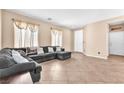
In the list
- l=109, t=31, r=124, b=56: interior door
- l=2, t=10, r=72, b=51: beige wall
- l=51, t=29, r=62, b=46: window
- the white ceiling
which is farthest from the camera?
l=109, t=31, r=124, b=56: interior door

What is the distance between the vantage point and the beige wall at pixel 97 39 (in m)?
5.89

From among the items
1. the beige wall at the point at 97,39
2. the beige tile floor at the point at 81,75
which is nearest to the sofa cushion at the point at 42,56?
the beige tile floor at the point at 81,75

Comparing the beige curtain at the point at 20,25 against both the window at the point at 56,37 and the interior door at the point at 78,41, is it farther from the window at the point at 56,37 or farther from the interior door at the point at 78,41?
the interior door at the point at 78,41

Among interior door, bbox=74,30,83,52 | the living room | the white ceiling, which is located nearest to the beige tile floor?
the living room

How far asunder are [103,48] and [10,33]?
5368 mm

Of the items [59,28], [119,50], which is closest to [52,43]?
[59,28]

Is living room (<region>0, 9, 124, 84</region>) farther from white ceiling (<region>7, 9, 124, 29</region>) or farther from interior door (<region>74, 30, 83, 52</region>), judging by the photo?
interior door (<region>74, 30, 83, 52</region>)

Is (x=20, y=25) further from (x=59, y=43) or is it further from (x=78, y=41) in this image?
(x=78, y=41)

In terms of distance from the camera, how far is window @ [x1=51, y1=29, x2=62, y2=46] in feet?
23.0

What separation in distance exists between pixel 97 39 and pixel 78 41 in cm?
287
